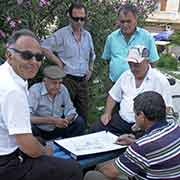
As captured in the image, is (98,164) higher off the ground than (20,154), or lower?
lower

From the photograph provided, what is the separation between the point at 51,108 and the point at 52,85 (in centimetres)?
24

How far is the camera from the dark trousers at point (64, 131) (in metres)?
4.57

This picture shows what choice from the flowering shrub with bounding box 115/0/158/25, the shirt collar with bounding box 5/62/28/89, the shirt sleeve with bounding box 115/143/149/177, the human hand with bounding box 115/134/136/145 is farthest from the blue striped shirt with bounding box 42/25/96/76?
the flowering shrub with bounding box 115/0/158/25

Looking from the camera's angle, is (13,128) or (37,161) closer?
(13,128)

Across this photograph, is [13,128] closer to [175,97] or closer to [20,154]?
[20,154]

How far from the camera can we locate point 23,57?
316cm

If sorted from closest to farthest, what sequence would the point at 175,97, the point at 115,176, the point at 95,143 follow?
the point at 115,176, the point at 95,143, the point at 175,97

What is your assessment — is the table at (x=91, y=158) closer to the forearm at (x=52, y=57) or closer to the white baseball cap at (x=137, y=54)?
the white baseball cap at (x=137, y=54)

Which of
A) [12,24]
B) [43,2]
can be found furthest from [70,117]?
[43,2]

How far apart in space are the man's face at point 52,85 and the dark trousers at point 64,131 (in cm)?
36

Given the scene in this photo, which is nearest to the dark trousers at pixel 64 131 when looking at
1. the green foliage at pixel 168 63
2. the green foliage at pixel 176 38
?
the green foliage at pixel 168 63

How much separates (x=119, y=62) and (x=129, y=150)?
2097 mm

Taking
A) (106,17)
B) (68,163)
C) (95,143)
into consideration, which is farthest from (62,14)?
(68,163)

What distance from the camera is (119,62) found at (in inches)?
199
